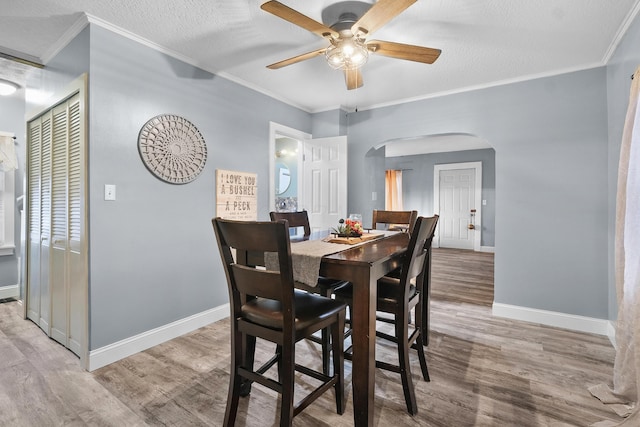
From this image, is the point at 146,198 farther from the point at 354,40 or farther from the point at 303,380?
the point at 354,40

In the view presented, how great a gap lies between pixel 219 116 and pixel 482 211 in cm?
638

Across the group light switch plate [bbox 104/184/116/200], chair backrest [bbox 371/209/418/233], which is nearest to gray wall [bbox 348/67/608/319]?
chair backrest [bbox 371/209/418/233]

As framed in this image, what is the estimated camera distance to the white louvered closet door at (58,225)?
2268mm

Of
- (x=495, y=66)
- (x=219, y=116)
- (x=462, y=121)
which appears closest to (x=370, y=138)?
(x=462, y=121)

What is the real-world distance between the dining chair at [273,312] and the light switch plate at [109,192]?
4.40ft

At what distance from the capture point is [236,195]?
10.6 ft

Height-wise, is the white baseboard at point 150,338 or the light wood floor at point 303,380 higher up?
the white baseboard at point 150,338

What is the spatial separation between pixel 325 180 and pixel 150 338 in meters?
2.64

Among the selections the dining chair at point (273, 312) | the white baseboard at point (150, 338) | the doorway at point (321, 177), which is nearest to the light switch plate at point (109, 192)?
the white baseboard at point (150, 338)

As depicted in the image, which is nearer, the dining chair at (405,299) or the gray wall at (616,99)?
the dining chair at (405,299)

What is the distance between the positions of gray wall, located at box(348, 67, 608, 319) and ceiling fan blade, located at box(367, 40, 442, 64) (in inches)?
62.6

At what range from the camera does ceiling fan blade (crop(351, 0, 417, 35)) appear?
1.56 meters

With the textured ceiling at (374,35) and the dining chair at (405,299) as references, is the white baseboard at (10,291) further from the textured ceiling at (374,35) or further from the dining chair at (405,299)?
the dining chair at (405,299)

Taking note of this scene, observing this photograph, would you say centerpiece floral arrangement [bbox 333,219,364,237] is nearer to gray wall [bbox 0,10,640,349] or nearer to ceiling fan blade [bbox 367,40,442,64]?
ceiling fan blade [bbox 367,40,442,64]
